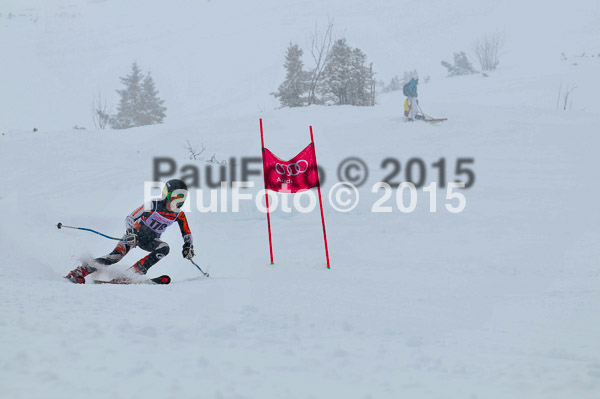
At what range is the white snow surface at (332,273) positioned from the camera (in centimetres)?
289

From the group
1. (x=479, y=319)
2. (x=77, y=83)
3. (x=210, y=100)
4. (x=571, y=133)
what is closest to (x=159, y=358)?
(x=479, y=319)

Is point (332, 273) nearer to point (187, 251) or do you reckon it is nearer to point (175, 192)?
point (187, 251)

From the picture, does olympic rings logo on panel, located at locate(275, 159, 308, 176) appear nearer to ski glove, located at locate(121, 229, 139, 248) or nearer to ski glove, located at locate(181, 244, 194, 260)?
ski glove, located at locate(181, 244, 194, 260)

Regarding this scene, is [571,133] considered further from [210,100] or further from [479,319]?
[210,100]

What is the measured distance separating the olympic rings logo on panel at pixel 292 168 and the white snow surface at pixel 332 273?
1.38 metres

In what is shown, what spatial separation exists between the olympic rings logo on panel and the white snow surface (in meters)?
1.38

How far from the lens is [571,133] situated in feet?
54.4

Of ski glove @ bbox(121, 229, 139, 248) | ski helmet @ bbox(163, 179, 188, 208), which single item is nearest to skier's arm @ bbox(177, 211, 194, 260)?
ski helmet @ bbox(163, 179, 188, 208)

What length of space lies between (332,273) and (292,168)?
1.81m

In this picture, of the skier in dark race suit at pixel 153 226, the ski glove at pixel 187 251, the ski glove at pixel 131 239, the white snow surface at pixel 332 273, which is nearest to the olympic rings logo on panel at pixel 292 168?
the white snow surface at pixel 332 273

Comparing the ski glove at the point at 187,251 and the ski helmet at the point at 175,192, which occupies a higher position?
the ski helmet at the point at 175,192

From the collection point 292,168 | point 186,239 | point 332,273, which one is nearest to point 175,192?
point 186,239

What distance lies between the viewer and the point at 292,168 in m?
7.39

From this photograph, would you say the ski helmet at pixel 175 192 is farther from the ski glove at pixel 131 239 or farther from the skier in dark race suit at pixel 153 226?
the ski glove at pixel 131 239
